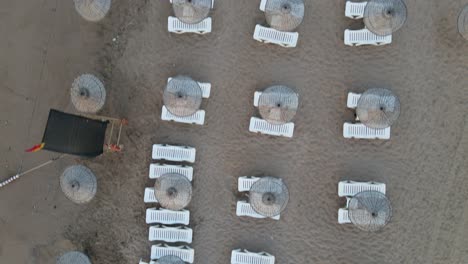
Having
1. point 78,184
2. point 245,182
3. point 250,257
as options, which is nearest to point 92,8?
point 78,184

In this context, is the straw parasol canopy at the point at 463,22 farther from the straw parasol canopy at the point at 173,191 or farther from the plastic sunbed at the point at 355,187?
the straw parasol canopy at the point at 173,191

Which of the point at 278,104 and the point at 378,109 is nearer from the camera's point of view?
the point at 378,109

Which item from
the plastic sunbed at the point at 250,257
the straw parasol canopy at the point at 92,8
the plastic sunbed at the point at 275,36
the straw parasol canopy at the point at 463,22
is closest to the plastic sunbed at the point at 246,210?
the plastic sunbed at the point at 250,257

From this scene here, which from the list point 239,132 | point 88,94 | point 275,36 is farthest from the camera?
point 239,132

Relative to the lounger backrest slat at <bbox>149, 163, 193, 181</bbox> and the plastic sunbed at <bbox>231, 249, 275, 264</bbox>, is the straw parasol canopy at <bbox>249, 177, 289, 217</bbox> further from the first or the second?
the lounger backrest slat at <bbox>149, 163, 193, 181</bbox>

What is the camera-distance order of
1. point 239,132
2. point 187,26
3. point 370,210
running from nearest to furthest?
1. point 370,210
2. point 187,26
3. point 239,132

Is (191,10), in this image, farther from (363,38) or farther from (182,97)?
(363,38)

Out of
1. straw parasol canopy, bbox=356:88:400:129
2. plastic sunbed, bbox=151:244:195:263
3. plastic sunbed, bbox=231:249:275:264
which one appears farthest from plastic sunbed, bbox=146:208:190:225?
straw parasol canopy, bbox=356:88:400:129
